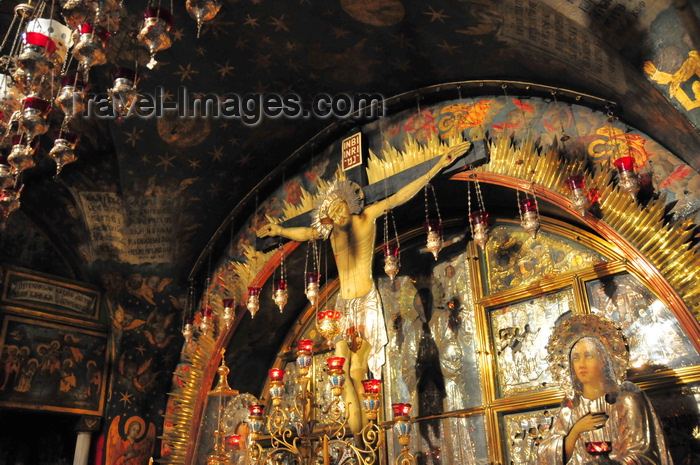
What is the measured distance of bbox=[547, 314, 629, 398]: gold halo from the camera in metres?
4.84

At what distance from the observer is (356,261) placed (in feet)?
22.8

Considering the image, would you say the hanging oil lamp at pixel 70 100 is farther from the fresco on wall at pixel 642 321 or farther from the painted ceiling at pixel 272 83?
the fresco on wall at pixel 642 321

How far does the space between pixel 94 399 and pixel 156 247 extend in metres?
2.27

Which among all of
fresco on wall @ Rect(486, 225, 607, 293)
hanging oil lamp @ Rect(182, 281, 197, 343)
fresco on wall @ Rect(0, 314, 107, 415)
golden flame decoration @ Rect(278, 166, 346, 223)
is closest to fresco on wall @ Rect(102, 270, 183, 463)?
hanging oil lamp @ Rect(182, 281, 197, 343)

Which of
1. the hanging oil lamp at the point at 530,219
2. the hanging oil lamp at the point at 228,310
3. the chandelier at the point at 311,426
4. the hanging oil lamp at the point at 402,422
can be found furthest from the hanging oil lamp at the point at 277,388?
the hanging oil lamp at the point at 530,219

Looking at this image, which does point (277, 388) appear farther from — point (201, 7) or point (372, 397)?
point (201, 7)

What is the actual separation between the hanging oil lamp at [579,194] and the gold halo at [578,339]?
3.28ft

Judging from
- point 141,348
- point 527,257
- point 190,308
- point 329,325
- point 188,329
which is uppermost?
point 190,308

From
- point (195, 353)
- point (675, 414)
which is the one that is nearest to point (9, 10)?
point (195, 353)

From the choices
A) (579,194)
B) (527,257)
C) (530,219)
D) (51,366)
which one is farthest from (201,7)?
(51,366)

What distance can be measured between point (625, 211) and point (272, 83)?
14.3ft

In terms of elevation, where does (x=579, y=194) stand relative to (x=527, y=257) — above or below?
above

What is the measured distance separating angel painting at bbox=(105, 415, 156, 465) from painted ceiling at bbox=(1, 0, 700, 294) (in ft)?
7.07

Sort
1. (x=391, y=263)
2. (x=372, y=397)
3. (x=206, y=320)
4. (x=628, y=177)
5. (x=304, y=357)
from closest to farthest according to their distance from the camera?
(x=628, y=177), (x=372, y=397), (x=304, y=357), (x=391, y=263), (x=206, y=320)
